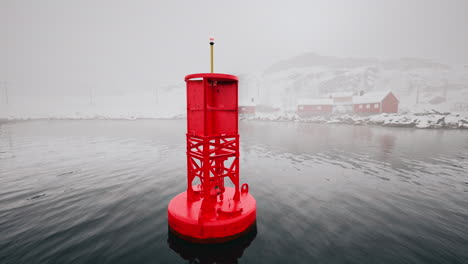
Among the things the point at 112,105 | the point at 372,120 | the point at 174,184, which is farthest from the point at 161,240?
the point at 112,105

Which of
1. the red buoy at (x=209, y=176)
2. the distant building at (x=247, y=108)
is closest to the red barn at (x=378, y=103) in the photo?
the distant building at (x=247, y=108)

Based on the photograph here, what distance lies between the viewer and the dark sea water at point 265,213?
623 centimetres

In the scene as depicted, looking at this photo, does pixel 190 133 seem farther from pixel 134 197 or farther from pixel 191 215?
pixel 134 197

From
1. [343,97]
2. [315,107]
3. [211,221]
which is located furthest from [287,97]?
[211,221]

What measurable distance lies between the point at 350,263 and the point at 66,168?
19.5 m

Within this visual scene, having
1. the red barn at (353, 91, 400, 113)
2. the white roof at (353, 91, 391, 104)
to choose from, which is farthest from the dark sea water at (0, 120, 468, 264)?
the white roof at (353, 91, 391, 104)

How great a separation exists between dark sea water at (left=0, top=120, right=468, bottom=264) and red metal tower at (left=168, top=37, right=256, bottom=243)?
0.58 metres

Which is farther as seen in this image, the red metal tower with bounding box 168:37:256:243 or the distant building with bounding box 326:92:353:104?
the distant building with bounding box 326:92:353:104

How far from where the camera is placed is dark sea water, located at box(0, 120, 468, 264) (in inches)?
245

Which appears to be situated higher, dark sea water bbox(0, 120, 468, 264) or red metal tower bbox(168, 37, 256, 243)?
red metal tower bbox(168, 37, 256, 243)

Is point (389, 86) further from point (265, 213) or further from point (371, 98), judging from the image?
point (265, 213)

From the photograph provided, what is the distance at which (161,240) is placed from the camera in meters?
6.90

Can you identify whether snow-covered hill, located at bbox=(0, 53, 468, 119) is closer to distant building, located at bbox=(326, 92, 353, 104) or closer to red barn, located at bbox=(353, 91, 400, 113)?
red barn, located at bbox=(353, 91, 400, 113)

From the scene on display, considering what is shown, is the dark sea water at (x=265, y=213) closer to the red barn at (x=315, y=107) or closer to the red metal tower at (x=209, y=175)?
the red metal tower at (x=209, y=175)
